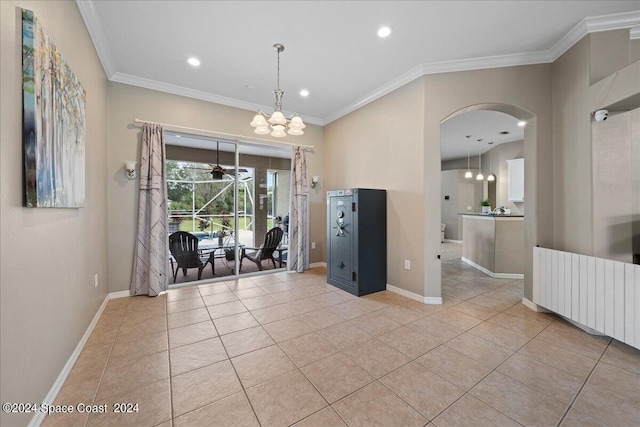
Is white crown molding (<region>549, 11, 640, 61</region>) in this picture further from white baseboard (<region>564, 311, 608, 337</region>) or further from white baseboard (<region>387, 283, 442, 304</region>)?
white baseboard (<region>387, 283, 442, 304</region>)

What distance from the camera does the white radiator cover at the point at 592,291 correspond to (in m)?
2.08

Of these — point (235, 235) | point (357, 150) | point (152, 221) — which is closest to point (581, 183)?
point (357, 150)

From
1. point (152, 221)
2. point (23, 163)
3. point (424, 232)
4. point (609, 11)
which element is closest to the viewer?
point (23, 163)

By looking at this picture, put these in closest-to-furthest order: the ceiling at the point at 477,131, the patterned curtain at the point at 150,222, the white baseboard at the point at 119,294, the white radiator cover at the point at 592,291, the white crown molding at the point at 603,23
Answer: the white radiator cover at the point at 592,291 < the white crown molding at the point at 603,23 < the white baseboard at the point at 119,294 < the patterned curtain at the point at 150,222 < the ceiling at the point at 477,131

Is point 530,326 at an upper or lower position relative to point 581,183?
lower

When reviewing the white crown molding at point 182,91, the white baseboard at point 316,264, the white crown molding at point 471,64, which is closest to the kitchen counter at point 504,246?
the white crown molding at point 471,64

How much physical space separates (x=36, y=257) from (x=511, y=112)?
479 centimetres

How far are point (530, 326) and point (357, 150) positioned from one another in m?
3.33

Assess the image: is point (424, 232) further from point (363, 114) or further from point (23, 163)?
point (23, 163)

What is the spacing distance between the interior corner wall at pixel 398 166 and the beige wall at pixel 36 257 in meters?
3.55

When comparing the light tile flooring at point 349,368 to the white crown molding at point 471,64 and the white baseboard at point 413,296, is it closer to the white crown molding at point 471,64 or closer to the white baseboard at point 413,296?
the white baseboard at point 413,296

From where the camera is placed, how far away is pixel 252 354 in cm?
214

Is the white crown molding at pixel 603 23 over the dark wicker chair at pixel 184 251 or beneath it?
over

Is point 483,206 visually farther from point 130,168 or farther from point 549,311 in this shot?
point 130,168
